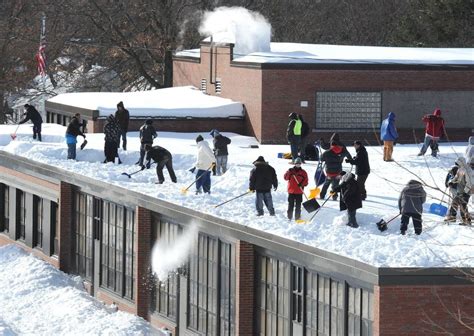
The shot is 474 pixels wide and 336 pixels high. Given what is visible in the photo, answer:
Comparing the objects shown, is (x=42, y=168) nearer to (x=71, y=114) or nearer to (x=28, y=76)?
(x=71, y=114)

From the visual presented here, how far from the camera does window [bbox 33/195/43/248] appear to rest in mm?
43156

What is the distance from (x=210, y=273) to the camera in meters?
30.2

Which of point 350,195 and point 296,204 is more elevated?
point 350,195

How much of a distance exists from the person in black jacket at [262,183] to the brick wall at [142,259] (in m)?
5.30

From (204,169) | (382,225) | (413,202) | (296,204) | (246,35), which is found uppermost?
(246,35)

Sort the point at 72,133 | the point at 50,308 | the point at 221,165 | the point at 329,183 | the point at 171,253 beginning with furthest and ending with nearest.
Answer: the point at 72,133, the point at 221,165, the point at 50,308, the point at 171,253, the point at 329,183

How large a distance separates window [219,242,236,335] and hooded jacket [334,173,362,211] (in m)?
2.94

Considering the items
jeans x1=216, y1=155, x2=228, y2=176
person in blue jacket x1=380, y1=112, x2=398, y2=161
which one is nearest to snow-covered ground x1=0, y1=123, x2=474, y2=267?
jeans x1=216, y1=155, x2=228, y2=176

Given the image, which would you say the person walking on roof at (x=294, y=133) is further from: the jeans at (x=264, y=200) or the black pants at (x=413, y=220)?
the black pants at (x=413, y=220)

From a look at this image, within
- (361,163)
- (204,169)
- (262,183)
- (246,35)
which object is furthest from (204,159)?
(246,35)

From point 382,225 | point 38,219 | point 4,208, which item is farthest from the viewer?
point 4,208

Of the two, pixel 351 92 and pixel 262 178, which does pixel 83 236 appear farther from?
pixel 351 92

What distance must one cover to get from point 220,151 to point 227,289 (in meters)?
6.98

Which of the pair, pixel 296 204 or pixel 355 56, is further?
pixel 355 56
